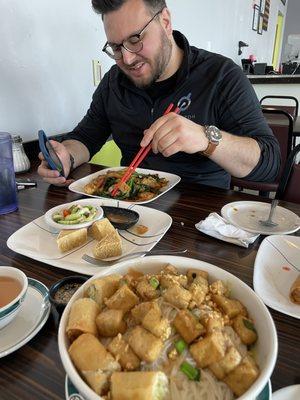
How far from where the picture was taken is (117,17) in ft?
4.25

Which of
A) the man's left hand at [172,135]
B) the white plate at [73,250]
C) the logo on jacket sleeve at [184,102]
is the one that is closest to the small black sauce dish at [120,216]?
the white plate at [73,250]

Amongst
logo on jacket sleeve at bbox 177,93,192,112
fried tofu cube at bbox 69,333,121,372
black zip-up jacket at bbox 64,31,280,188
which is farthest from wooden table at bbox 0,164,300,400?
logo on jacket sleeve at bbox 177,93,192,112

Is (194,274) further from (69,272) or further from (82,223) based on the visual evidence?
(82,223)

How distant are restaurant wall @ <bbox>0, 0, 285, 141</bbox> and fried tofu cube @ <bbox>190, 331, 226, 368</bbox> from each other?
1664 mm

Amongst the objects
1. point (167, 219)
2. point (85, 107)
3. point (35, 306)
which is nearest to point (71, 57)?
point (85, 107)

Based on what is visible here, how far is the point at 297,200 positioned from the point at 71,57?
163 cm

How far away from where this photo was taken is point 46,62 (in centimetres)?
184

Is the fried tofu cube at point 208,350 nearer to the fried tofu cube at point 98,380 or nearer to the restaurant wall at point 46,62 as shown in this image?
the fried tofu cube at point 98,380

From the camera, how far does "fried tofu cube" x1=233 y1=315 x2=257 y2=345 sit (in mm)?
458

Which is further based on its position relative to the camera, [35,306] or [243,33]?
[243,33]

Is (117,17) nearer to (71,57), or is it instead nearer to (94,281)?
(71,57)

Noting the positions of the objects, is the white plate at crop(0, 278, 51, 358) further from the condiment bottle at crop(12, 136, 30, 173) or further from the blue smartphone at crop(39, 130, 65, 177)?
the condiment bottle at crop(12, 136, 30, 173)

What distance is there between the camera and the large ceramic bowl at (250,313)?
373 mm

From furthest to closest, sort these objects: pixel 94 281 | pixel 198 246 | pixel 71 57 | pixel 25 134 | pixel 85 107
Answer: pixel 85 107
pixel 71 57
pixel 25 134
pixel 198 246
pixel 94 281
